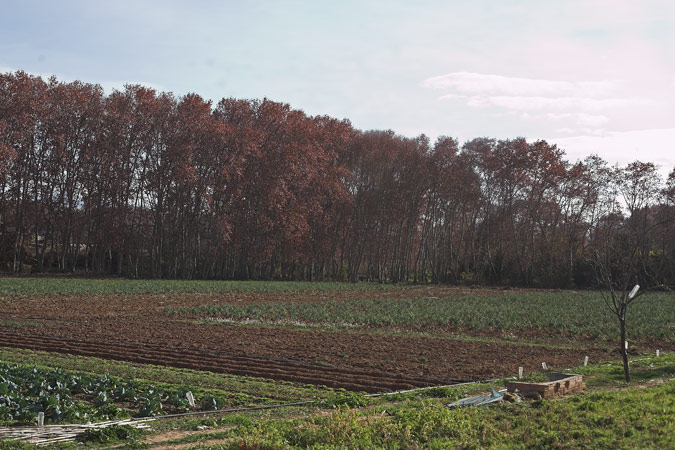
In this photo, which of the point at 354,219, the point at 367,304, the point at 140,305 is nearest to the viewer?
the point at 140,305

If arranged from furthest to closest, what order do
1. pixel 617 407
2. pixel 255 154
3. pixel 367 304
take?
pixel 255 154 → pixel 367 304 → pixel 617 407

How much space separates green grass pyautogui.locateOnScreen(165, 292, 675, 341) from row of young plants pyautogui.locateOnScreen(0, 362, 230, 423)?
47.5 feet

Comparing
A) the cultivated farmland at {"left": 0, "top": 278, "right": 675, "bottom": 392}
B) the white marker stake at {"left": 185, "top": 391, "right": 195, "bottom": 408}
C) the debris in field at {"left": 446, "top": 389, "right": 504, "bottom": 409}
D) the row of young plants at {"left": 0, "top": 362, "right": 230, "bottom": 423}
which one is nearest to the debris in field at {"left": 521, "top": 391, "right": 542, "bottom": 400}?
the debris in field at {"left": 446, "top": 389, "right": 504, "bottom": 409}

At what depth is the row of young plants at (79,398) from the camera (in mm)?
8539

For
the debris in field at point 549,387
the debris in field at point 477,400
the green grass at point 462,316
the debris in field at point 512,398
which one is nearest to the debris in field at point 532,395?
the debris in field at point 549,387

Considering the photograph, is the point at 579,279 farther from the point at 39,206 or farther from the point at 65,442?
the point at 65,442

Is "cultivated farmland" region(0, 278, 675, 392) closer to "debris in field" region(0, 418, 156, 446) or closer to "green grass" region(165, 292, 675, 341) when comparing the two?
"green grass" region(165, 292, 675, 341)

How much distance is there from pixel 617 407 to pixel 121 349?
477 inches

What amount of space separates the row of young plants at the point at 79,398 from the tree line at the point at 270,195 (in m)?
37.8

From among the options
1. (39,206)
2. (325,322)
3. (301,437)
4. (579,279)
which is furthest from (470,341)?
(579,279)

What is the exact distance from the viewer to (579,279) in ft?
206

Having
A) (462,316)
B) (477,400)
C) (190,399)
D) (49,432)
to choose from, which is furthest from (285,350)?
(462,316)

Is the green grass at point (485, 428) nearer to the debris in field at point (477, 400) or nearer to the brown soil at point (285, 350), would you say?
the debris in field at point (477, 400)

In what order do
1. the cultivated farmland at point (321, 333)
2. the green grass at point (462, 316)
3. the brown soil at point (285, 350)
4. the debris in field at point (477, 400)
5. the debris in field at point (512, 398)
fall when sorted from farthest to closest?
the green grass at point (462, 316) < the cultivated farmland at point (321, 333) < the brown soil at point (285, 350) < the debris in field at point (512, 398) < the debris in field at point (477, 400)
